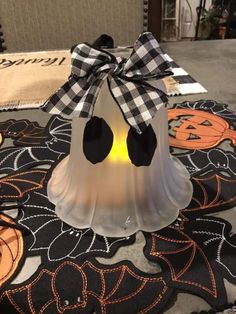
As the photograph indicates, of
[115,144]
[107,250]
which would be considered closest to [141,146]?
[115,144]

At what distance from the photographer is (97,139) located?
1.40 ft

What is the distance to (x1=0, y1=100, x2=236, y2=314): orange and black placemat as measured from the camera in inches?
14.9

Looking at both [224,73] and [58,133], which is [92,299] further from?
[224,73]

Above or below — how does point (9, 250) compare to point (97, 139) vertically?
below

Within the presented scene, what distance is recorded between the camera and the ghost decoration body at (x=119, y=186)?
437 millimetres

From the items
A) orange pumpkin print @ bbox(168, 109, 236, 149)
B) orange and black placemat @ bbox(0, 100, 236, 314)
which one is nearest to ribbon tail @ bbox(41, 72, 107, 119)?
orange and black placemat @ bbox(0, 100, 236, 314)

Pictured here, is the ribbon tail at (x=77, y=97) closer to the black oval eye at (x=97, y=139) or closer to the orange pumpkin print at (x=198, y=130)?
the black oval eye at (x=97, y=139)

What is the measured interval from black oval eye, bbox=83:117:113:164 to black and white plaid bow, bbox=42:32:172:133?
0.02 meters

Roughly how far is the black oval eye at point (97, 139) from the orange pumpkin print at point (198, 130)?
0.83ft

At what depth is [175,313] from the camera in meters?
0.36

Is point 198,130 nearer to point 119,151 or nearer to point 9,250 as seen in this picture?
point 119,151

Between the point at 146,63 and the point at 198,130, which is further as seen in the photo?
the point at 198,130

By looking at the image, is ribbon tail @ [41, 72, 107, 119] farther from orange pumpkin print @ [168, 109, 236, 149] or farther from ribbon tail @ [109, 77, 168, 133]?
orange pumpkin print @ [168, 109, 236, 149]

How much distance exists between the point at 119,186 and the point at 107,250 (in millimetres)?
86
